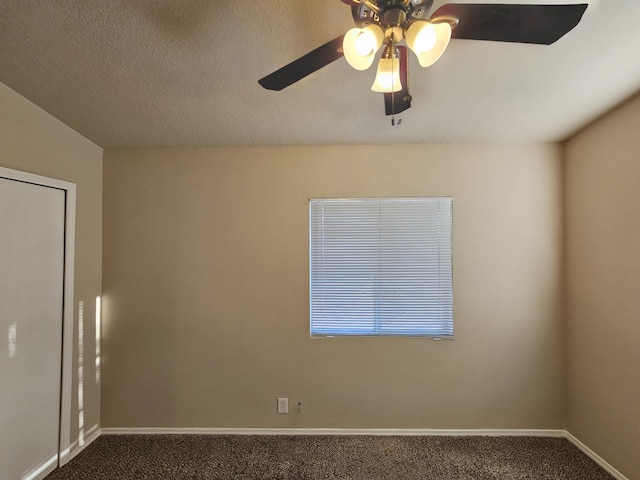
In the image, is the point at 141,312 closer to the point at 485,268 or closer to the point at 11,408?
the point at 11,408

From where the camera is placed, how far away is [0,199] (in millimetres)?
1752

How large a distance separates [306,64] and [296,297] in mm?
1818

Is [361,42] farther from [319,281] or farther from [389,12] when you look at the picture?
[319,281]

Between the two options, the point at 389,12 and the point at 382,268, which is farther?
the point at 382,268

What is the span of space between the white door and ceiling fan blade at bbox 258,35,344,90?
6.02 feet

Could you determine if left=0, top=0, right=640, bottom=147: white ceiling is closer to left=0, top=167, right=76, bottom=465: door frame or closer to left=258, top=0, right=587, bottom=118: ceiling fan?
left=258, top=0, right=587, bottom=118: ceiling fan

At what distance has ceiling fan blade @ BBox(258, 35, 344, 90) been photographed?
104 centimetres

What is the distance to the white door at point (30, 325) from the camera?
70.7 inches

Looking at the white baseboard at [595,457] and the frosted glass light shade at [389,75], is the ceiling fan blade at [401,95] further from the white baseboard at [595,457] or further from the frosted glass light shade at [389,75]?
the white baseboard at [595,457]

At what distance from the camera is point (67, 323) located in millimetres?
2158

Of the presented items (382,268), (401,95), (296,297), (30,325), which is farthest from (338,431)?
(401,95)

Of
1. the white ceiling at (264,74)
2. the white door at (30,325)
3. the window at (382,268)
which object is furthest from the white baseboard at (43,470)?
the white ceiling at (264,74)

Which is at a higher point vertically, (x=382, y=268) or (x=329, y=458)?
(x=382, y=268)

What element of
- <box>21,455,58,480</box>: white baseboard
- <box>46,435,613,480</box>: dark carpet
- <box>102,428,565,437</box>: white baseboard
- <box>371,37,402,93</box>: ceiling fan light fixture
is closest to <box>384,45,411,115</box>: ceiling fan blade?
<box>371,37,402,93</box>: ceiling fan light fixture
